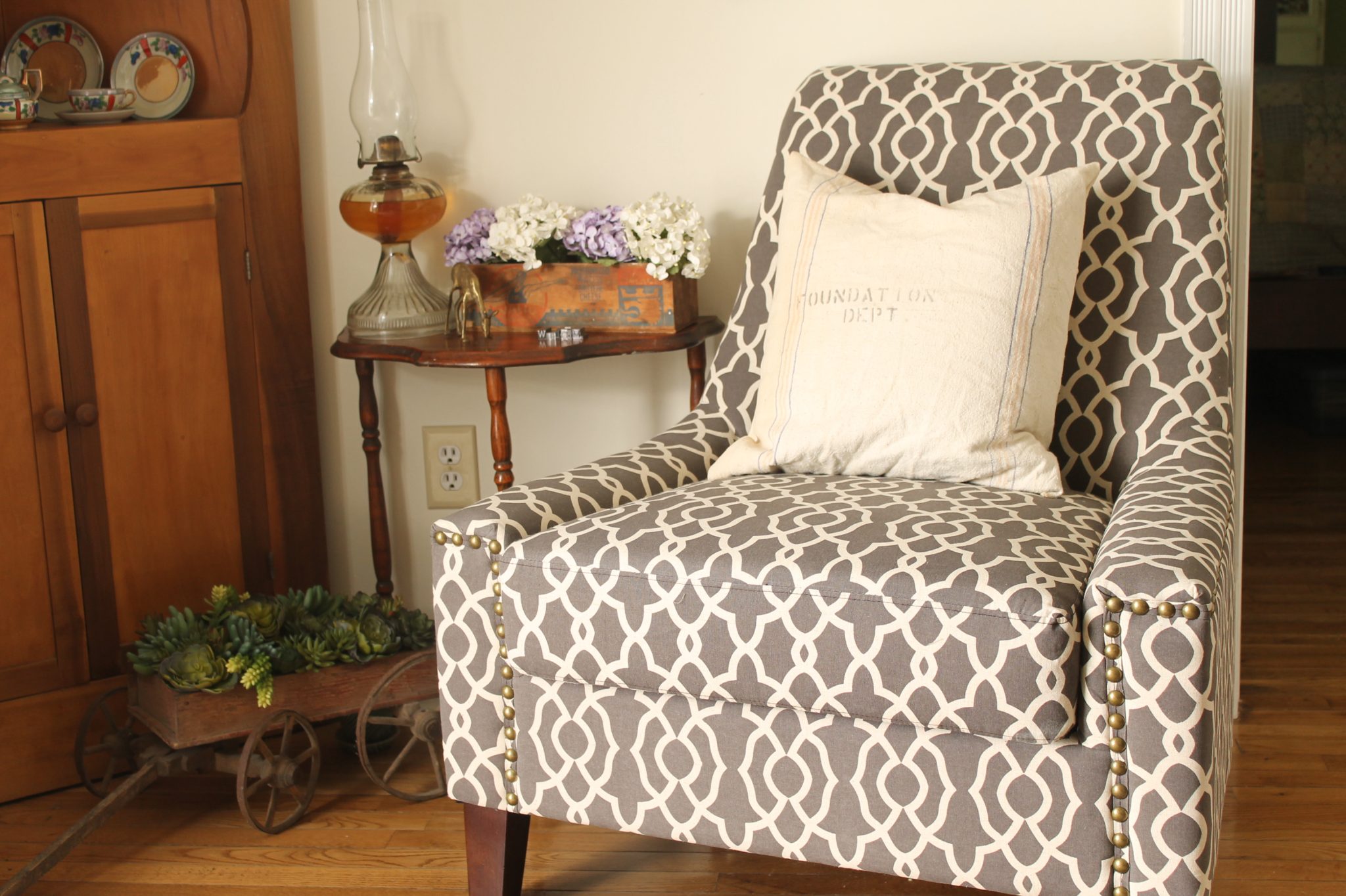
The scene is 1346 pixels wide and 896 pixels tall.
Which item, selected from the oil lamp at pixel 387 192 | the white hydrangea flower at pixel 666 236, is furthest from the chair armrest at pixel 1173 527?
the oil lamp at pixel 387 192

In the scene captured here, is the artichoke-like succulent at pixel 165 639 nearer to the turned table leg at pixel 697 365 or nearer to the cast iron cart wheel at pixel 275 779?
the cast iron cart wheel at pixel 275 779

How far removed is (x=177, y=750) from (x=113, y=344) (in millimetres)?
545

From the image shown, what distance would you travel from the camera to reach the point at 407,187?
193cm

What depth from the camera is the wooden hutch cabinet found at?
1769 mm

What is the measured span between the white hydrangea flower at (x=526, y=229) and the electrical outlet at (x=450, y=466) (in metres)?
0.39

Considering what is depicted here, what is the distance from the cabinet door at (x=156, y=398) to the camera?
1811mm

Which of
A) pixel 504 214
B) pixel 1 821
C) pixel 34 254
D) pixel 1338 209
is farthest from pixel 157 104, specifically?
pixel 1338 209

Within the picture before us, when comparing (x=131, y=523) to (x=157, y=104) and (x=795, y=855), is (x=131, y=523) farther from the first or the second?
(x=795, y=855)

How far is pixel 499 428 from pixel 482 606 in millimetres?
483

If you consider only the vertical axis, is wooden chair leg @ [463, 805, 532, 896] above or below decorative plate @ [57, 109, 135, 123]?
below

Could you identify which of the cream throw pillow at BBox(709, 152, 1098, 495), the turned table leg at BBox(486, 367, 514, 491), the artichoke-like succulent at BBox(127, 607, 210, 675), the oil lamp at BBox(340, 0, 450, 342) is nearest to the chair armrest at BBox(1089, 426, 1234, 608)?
the cream throw pillow at BBox(709, 152, 1098, 495)

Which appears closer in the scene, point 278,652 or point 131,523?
point 278,652

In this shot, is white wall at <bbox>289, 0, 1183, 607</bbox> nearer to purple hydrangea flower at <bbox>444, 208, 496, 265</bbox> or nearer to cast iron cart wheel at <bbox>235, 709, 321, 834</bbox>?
purple hydrangea flower at <bbox>444, 208, 496, 265</bbox>

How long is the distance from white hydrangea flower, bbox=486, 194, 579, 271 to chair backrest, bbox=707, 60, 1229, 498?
0.32 meters
